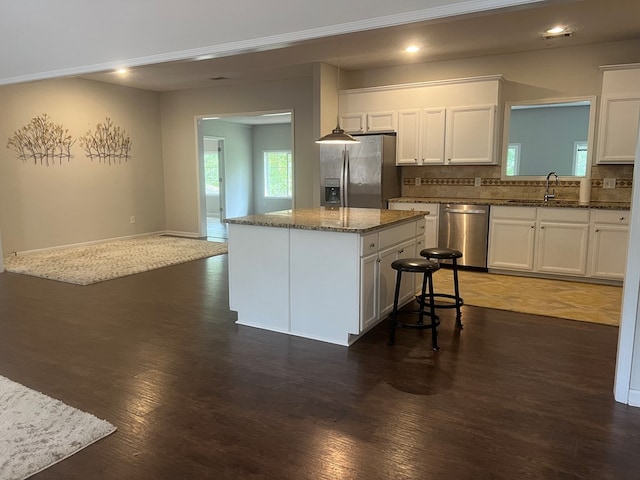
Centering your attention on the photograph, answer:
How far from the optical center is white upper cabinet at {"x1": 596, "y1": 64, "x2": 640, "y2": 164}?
4.90 m

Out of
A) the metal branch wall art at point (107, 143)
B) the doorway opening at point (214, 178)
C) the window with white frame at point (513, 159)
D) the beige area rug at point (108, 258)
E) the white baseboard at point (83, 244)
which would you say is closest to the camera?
the beige area rug at point (108, 258)

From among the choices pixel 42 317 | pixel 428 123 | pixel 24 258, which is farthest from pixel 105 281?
pixel 428 123

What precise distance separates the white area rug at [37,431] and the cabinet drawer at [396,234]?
2247mm

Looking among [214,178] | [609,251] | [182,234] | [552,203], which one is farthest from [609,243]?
[214,178]

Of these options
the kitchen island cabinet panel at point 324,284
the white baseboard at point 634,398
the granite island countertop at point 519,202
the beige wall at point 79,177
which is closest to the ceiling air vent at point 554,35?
the granite island countertop at point 519,202

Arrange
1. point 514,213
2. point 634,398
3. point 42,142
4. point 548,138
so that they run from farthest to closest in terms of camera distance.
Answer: point 42,142
point 548,138
point 514,213
point 634,398

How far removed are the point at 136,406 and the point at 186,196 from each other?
654 cm

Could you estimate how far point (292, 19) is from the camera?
3.31m

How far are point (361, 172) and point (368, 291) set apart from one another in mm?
2973

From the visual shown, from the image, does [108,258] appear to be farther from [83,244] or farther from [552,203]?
[552,203]

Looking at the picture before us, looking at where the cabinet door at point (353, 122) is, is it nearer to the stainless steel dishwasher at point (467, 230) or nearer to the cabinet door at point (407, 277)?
the stainless steel dishwasher at point (467, 230)

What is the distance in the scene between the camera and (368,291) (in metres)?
3.49

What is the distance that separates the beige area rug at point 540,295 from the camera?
13.8 ft

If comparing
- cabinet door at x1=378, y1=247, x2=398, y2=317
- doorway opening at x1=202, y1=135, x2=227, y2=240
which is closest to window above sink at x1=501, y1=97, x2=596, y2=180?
cabinet door at x1=378, y1=247, x2=398, y2=317
